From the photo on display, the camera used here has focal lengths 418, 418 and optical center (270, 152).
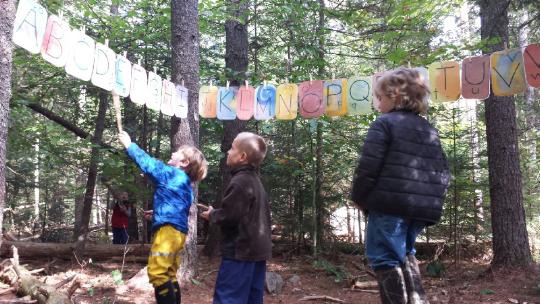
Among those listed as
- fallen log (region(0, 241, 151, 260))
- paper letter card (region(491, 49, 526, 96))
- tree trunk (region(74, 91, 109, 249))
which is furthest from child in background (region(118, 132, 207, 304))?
fallen log (region(0, 241, 151, 260))

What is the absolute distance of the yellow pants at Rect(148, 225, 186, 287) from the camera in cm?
307

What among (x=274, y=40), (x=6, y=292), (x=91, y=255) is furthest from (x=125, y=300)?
(x=274, y=40)

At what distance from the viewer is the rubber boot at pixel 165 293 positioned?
308 cm

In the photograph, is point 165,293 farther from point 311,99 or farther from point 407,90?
point 311,99

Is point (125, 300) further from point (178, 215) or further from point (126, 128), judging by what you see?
point (126, 128)

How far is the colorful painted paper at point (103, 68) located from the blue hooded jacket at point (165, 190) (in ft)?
5.06

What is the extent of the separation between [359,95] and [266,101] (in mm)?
1290

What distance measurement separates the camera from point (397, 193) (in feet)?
7.16

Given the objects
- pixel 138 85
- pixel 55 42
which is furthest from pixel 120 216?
pixel 55 42

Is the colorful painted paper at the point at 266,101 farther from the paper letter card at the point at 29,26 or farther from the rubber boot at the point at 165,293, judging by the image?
the rubber boot at the point at 165,293

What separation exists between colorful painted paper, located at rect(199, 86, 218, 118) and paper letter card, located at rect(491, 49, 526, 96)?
3.53 m

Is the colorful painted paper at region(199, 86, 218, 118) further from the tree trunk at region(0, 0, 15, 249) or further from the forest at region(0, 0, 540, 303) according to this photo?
the tree trunk at region(0, 0, 15, 249)

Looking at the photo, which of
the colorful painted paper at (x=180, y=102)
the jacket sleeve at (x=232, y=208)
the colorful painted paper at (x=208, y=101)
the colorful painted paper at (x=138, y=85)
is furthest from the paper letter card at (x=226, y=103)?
the jacket sleeve at (x=232, y=208)

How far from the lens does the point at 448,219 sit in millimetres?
8086
